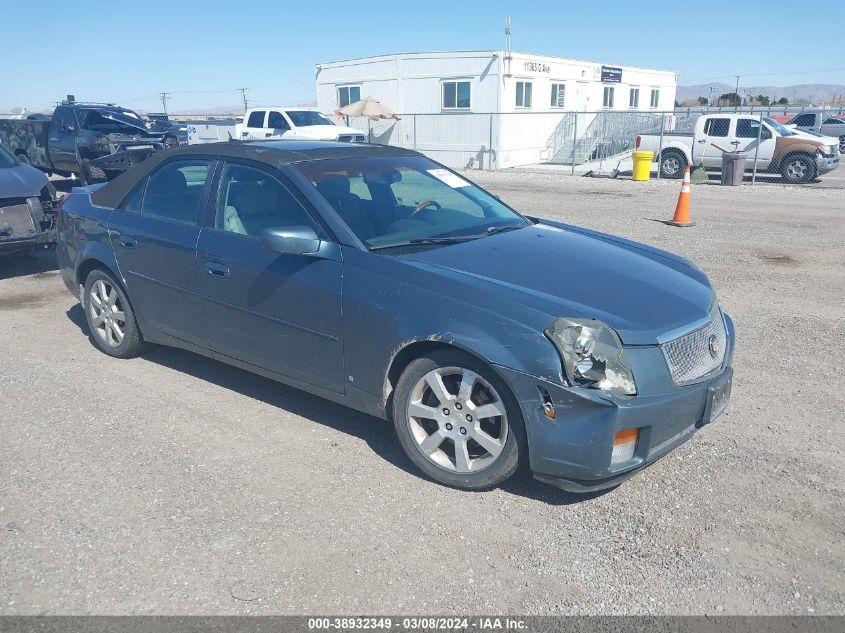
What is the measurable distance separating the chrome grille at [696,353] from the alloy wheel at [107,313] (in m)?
3.97

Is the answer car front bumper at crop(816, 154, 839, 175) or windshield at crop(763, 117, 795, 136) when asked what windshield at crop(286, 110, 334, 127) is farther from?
car front bumper at crop(816, 154, 839, 175)

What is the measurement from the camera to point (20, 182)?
8.38 metres

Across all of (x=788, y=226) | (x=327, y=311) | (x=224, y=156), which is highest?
(x=224, y=156)

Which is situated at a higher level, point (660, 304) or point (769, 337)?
point (660, 304)

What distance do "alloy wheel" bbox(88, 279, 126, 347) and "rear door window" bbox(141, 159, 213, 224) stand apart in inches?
30.3

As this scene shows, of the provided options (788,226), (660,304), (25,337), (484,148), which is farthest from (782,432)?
(484,148)

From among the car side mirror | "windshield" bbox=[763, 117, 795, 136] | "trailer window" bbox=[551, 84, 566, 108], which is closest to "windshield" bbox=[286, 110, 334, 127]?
"trailer window" bbox=[551, 84, 566, 108]

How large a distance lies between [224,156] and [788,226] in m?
10.4

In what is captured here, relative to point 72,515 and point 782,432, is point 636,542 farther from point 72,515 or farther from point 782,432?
point 72,515

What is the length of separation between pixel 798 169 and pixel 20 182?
1790cm

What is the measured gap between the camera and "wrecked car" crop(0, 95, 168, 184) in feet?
57.7

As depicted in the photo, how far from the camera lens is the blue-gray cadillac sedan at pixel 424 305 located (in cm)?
331

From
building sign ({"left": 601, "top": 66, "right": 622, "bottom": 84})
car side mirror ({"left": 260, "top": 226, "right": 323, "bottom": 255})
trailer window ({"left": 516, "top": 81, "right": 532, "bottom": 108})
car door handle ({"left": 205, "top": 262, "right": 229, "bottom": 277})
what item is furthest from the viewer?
building sign ({"left": 601, "top": 66, "right": 622, "bottom": 84})

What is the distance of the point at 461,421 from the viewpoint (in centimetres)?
359
